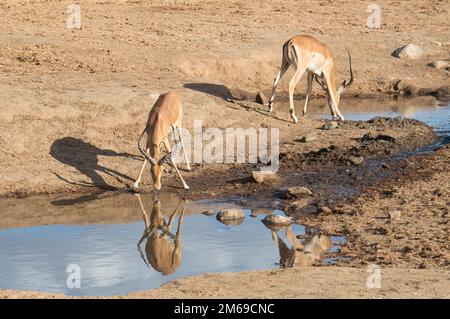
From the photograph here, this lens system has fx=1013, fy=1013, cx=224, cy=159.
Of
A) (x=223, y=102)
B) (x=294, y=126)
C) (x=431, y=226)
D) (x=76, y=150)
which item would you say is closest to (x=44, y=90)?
(x=76, y=150)

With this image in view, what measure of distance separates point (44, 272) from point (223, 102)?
7.88 metres

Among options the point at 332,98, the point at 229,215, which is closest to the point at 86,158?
the point at 229,215

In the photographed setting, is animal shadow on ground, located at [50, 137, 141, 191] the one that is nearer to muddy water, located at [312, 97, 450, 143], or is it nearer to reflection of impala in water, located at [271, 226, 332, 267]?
reflection of impala in water, located at [271, 226, 332, 267]

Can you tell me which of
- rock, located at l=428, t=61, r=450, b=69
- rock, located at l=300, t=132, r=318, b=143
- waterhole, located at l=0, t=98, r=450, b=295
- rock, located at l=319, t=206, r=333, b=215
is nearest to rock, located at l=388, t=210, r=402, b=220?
rock, located at l=319, t=206, r=333, b=215

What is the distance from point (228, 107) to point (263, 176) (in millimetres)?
3377

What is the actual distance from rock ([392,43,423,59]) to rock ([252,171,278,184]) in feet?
31.6

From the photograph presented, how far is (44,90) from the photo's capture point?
17812mm

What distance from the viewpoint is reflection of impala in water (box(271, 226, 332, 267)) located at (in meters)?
12.1

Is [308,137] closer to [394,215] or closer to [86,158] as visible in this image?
[86,158]

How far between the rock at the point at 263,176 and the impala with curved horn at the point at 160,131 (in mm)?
1064

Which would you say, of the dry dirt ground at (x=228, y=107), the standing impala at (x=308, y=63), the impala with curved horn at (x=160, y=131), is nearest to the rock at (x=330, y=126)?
the dry dirt ground at (x=228, y=107)

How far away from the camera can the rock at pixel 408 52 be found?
24438 millimetres

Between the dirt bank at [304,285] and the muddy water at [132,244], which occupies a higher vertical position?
the dirt bank at [304,285]

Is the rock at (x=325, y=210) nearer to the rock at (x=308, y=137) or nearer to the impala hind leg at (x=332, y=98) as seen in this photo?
the rock at (x=308, y=137)
